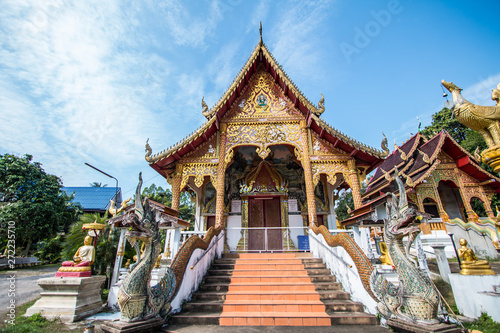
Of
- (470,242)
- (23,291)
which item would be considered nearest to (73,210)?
(23,291)

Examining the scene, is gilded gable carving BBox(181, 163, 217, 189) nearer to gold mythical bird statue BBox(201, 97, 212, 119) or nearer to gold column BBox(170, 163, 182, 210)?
gold column BBox(170, 163, 182, 210)

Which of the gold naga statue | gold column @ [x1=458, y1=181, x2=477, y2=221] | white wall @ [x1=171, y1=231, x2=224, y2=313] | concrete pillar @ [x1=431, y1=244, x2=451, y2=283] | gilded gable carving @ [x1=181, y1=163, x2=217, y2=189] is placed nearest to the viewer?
the gold naga statue

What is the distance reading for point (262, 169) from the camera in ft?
33.3

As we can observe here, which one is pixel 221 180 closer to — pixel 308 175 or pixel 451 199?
pixel 308 175

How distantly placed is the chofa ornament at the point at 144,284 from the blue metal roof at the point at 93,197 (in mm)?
22629

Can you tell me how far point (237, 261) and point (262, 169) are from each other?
4.82m

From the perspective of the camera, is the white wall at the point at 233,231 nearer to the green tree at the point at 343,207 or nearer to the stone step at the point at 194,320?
the stone step at the point at 194,320

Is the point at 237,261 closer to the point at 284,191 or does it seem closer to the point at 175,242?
the point at 175,242

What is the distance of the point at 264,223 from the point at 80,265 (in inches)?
256

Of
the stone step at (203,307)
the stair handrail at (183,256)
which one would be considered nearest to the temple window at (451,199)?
the stair handrail at (183,256)

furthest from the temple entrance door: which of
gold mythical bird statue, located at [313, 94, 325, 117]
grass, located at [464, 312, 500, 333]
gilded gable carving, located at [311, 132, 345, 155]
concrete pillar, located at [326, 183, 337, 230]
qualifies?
grass, located at [464, 312, 500, 333]

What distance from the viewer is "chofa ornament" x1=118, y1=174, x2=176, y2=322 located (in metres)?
3.05

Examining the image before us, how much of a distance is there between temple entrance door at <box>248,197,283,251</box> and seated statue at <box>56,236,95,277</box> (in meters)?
5.76

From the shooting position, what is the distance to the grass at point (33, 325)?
3.54 metres
